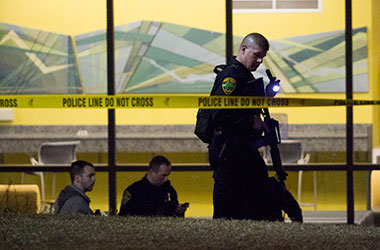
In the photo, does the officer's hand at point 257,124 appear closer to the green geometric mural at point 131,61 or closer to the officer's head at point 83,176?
the officer's head at point 83,176

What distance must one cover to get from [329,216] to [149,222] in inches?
172

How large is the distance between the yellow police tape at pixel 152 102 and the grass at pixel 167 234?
1.28 m

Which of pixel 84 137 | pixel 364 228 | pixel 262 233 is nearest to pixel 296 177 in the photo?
pixel 84 137

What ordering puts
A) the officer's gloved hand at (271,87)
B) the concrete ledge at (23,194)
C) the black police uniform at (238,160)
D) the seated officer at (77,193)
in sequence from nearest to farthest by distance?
the black police uniform at (238,160) → the officer's gloved hand at (271,87) → the seated officer at (77,193) → the concrete ledge at (23,194)

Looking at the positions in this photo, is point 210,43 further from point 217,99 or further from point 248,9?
point 217,99

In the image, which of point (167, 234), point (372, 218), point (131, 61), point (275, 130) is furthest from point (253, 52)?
point (372, 218)

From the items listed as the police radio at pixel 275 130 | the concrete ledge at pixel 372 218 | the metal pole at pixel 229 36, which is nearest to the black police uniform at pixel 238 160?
the police radio at pixel 275 130

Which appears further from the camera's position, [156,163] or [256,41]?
[156,163]

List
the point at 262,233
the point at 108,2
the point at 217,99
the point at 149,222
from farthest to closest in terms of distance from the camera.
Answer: the point at 108,2 < the point at 217,99 < the point at 149,222 < the point at 262,233

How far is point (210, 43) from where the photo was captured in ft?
27.5

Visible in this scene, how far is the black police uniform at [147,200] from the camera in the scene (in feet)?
22.8

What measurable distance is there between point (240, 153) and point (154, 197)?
4.94 ft

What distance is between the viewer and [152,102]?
6859 millimetres

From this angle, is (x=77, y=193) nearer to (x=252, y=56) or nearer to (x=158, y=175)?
(x=158, y=175)
